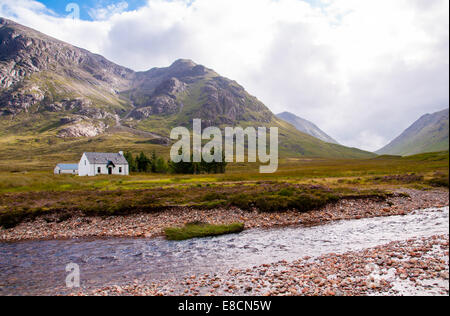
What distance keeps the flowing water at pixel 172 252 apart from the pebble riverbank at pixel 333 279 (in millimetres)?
1394

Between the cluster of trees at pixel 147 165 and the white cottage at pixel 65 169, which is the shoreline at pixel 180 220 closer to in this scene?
the cluster of trees at pixel 147 165

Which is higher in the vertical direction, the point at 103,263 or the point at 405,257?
the point at 405,257

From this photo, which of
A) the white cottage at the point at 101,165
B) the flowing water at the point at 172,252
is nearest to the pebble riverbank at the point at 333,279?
the flowing water at the point at 172,252

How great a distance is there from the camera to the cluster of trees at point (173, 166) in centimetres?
10950

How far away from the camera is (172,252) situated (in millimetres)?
18641

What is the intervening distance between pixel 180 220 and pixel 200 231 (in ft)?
18.2

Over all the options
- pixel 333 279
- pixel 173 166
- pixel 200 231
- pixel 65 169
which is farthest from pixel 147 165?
pixel 333 279

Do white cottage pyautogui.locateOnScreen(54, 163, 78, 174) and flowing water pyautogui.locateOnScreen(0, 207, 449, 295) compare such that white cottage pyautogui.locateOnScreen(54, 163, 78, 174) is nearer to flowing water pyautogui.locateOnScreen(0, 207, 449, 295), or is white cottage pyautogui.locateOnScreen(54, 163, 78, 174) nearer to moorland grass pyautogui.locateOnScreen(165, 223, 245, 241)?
flowing water pyautogui.locateOnScreen(0, 207, 449, 295)

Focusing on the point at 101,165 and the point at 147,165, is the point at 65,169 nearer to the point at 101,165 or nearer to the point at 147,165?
the point at 101,165

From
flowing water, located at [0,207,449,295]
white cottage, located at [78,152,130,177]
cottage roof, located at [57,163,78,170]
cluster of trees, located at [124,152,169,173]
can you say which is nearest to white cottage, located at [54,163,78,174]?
cottage roof, located at [57,163,78,170]
